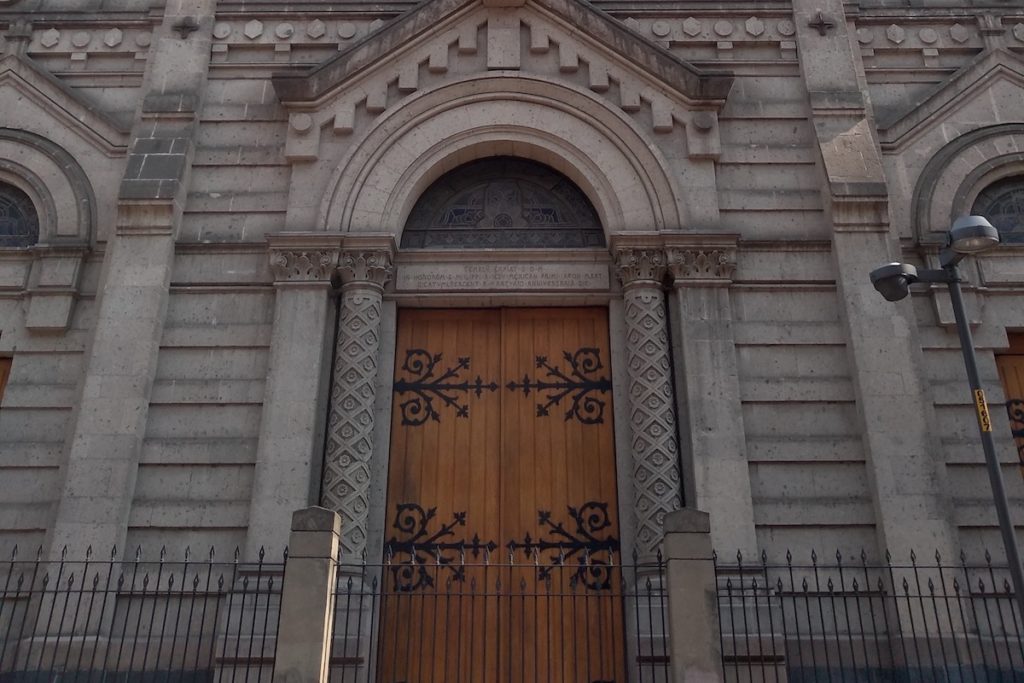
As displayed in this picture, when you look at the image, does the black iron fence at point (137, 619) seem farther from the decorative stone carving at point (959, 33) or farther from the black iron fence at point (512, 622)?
the decorative stone carving at point (959, 33)

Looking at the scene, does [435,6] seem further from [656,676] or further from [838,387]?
[656,676]

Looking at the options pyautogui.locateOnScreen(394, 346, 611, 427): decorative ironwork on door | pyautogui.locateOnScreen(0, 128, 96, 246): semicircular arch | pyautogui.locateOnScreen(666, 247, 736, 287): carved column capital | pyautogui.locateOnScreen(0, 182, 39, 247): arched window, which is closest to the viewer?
pyautogui.locateOnScreen(666, 247, 736, 287): carved column capital

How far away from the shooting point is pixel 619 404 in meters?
11.7

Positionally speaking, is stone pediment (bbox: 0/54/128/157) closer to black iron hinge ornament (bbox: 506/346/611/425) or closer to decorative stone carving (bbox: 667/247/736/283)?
black iron hinge ornament (bbox: 506/346/611/425)

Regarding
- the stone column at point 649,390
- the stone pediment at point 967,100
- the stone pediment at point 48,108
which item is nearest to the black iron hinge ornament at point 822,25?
the stone pediment at point 967,100

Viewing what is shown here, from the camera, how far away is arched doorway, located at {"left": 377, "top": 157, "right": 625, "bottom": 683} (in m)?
10.6

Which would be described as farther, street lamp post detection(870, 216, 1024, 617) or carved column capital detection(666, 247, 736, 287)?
carved column capital detection(666, 247, 736, 287)

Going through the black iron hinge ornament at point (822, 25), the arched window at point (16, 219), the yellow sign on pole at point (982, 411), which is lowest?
the yellow sign on pole at point (982, 411)

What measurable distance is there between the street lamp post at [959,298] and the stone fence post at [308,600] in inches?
238

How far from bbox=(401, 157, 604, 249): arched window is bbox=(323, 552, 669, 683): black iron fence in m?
4.53

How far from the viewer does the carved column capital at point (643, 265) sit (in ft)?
38.7

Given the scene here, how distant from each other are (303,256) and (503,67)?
4101 millimetres

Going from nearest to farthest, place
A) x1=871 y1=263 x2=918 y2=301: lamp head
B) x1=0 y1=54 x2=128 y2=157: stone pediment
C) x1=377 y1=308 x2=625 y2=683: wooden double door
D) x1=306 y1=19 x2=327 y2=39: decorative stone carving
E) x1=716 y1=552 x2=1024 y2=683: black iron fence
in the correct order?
1. x1=871 y1=263 x2=918 y2=301: lamp head
2. x1=716 y1=552 x2=1024 y2=683: black iron fence
3. x1=377 y1=308 x2=625 y2=683: wooden double door
4. x1=0 y1=54 x2=128 y2=157: stone pediment
5. x1=306 y1=19 x2=327 y2=39: decorative stone carving

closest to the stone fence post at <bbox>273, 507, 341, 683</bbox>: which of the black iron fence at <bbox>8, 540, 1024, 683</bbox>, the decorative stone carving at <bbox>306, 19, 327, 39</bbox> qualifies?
the black iron fence at <bbox>8, 540, 1024, 683</bbox>
